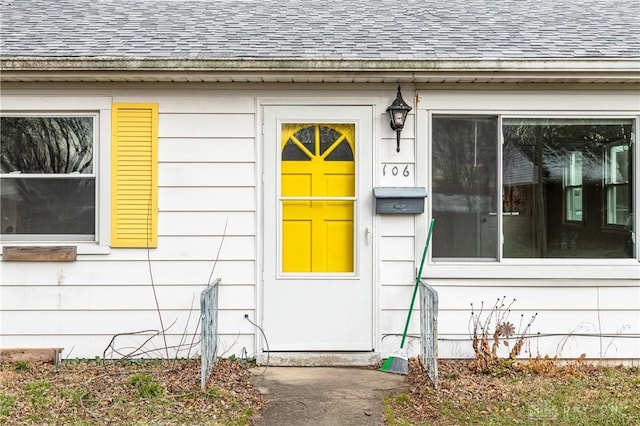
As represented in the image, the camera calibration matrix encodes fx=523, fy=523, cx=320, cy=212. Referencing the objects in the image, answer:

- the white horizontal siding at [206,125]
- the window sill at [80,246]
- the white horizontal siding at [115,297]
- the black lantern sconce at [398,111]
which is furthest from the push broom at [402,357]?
the window sill at [80,246]

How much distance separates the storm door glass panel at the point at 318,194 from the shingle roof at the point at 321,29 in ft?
2.39

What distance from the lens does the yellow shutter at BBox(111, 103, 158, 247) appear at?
468 cm

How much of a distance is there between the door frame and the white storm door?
1.1 inches

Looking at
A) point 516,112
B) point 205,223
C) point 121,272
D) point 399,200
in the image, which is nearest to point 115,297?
point 121,272

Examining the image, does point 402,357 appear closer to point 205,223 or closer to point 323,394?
point 323,394

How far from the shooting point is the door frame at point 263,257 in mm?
4688

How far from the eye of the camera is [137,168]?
4.69m

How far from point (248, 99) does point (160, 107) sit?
0.79 metres

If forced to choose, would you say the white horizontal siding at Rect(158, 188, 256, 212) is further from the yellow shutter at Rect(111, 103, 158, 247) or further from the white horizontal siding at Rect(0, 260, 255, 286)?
the white horizontal siding at Rect(0, 260, 255, 286)

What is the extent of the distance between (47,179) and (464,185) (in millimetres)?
3793

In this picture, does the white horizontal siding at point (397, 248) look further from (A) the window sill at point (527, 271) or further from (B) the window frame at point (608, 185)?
(B) the window frame at point (608, 185)

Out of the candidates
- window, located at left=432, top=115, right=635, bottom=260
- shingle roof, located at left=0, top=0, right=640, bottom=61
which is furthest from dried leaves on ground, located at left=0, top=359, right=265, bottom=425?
shingle roof, located at left=0, top=0, right=640, bottom=61

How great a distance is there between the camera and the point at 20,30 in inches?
208

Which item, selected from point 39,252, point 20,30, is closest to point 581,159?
point 39,252
